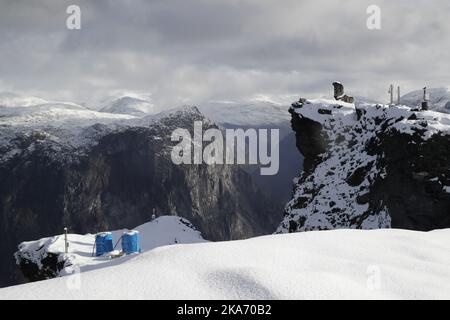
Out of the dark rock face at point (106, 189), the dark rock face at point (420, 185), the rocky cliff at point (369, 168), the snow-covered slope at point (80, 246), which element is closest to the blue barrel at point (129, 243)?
the snow-covered slope at point (80, 246)

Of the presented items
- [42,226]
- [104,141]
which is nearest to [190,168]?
[104,141]

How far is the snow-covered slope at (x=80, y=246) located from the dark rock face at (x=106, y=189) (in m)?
108

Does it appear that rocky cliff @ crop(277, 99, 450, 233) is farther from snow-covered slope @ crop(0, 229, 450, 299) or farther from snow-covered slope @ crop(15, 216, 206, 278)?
snow-covered slope @ crop(0, 229, 450, 299)

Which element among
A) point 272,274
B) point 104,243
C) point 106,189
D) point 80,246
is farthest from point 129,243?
point 106,189

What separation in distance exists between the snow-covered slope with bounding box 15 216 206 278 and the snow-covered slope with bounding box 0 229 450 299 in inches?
951

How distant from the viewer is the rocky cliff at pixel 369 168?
31.3m

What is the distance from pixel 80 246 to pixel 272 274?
3981 centimetres

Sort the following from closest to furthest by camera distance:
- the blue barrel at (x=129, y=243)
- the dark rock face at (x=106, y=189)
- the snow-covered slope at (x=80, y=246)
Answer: the blue barrel at (x=129, y=243) → the snow-covered slope at (x=80, y=246) → the dark rock face at (x=106, y=189)

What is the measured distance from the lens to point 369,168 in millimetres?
39188

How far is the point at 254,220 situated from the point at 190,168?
44.7m

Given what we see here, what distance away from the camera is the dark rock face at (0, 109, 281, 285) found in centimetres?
15725

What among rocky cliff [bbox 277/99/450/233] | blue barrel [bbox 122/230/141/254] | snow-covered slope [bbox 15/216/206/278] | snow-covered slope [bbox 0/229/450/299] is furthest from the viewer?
snow-covered slope [bbox 15/216/206/278]

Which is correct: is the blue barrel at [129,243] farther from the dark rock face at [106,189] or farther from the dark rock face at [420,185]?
the dark rock face at [106,189]

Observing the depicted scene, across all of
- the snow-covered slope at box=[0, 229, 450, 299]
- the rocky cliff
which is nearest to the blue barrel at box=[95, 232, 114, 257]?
the rocky cliff
